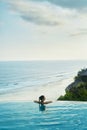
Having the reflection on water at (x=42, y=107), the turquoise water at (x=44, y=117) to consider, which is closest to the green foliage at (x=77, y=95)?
the turquoise water at (x=44, y=117)

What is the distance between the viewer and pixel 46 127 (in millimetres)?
22250

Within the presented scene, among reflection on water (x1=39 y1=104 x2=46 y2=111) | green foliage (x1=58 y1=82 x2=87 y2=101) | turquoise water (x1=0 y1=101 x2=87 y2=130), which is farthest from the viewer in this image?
green foliage (x1=58 y1=82 x2=87 y2=101)

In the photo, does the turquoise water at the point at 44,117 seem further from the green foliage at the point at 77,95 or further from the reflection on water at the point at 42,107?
the green foliage at the point at 77,95

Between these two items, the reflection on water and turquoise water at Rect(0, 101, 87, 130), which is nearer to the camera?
turquoise water at Rect(0, 101, 87, 130)

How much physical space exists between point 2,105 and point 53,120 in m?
8.12

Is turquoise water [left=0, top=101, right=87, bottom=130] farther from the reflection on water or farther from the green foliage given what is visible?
the green foliage

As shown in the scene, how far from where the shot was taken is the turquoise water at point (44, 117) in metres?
22.5

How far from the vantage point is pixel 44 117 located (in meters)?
24.8

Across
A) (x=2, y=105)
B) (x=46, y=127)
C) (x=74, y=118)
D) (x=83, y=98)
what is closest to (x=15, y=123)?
(x=46, y=127)

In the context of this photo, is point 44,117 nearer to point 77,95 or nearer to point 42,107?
point 42,107

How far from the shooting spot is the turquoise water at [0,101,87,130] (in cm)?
2250

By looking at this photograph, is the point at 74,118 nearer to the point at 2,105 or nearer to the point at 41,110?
the point at 41,110

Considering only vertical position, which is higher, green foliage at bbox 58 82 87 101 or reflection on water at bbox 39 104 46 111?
green foliage at bbox 58 82 87 101

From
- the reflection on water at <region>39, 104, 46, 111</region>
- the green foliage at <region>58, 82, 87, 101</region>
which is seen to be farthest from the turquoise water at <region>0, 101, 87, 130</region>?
the green foliage at <region>58, 82, 87, 101</region>
